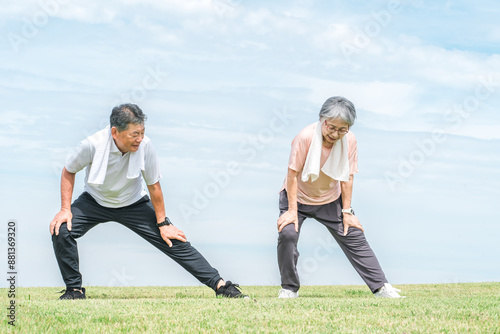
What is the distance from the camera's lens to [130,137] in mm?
6145

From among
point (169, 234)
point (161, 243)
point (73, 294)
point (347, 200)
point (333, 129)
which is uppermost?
point (333, 129)

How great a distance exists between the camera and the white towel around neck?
6.32 meters

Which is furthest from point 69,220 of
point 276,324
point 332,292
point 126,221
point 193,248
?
point 332,292

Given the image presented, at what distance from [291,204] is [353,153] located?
2.96ft

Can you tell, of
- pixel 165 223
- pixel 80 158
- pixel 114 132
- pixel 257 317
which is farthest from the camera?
pixel 165 223

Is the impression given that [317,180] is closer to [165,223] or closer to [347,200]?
[347,200]

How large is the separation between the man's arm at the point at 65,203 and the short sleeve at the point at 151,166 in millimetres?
779

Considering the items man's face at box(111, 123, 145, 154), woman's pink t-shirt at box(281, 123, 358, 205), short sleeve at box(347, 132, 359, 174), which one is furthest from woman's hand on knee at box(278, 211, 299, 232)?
man's face at box(111, 123, 145, 154)

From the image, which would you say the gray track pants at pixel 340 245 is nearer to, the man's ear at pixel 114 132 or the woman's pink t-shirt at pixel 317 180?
the woman's pink t-shirt at pixel 317 180

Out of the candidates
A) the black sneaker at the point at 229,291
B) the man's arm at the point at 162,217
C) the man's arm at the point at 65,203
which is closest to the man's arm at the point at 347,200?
the black sneaker at the point at 229,291

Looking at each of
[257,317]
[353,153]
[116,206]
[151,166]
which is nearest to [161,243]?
[116,206]

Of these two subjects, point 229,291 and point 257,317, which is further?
point 229,291

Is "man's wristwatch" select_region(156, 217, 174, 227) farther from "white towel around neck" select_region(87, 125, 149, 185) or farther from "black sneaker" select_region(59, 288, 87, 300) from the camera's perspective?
Result: "black sneaker" select_region(59, 288, 87, 300)

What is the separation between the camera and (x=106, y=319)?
4762mm
